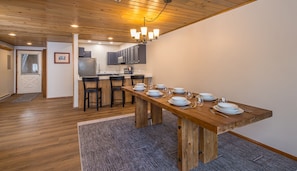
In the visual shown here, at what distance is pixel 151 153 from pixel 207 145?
2.56 ft

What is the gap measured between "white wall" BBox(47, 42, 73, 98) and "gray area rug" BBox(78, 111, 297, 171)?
13.1 ft

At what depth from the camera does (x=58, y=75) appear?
6.23m

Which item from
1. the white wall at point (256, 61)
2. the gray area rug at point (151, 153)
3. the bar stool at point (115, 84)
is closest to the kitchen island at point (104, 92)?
the bar stool at point (115, 84)

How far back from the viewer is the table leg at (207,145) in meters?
1.98

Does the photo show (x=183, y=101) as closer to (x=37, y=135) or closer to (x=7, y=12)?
(x=37, y=135)

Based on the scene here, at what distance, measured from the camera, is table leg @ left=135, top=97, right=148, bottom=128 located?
312cm

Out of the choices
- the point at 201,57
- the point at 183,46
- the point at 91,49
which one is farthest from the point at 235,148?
the point at 91,49

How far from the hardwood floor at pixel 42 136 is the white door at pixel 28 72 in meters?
2.87

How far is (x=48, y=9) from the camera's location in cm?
272

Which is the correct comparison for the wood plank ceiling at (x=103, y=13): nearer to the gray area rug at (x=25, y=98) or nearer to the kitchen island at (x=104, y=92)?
the kitchen island at (x=104, y=92)

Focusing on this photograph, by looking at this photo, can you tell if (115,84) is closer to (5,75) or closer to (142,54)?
(142,54)

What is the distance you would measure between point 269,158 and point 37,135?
3.74m

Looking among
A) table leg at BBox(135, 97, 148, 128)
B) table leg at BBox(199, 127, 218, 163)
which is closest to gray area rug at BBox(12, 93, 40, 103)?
table leg at BBox(135, 97, 148, 128)

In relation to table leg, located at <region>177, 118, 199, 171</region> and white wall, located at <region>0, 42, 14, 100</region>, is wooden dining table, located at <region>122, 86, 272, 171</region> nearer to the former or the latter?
table leg, located at <region>177, 118, 199, 171</region>
